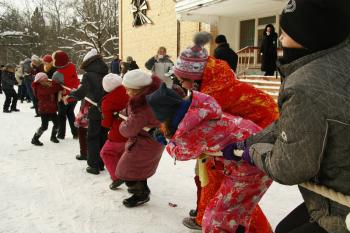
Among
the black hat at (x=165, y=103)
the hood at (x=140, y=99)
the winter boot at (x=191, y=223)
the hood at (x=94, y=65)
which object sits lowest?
the winter boot at (x=191, y=223)

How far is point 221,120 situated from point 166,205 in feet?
6.47

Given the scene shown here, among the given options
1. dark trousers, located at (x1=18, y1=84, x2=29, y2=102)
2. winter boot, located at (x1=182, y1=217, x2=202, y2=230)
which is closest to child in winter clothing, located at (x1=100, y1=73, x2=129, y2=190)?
winter boot, located at (x1=182, y1=217, x2=202, y2=230)

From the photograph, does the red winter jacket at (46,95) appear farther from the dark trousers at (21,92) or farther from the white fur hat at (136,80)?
the dark trousers at (21,92)

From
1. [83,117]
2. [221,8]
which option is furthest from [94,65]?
[221,8]

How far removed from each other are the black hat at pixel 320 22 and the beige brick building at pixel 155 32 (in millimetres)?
11869

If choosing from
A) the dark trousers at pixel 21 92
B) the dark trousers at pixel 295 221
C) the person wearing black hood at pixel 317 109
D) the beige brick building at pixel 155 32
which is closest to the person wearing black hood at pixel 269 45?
the beige brick building at pixel 155 32

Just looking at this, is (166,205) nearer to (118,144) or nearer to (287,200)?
(118,144)

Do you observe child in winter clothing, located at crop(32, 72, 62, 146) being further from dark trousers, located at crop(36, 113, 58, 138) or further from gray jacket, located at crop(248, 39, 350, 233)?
gray jacket, located at crop(248, 39, 350, 233)

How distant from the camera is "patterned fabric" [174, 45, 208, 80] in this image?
294 centimetres

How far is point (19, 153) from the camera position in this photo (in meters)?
6.55

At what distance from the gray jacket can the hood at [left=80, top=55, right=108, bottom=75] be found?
13.5 feet

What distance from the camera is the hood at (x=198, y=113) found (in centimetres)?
235

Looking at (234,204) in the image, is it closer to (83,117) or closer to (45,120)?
(83,117)

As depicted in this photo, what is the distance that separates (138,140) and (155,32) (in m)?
14.1
